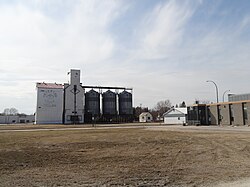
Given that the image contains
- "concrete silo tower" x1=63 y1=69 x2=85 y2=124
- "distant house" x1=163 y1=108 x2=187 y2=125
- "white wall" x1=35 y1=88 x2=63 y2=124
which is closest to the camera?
"distant house" x1=163 y1=108 x2=187 y2=125

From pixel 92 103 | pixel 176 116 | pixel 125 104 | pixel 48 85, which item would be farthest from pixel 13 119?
pixel 176 116

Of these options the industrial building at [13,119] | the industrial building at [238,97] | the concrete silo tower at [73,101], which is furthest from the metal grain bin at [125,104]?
the industrial building at [13,119]

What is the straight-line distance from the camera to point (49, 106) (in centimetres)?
8562

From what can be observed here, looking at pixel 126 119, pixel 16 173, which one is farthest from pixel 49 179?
pixel 126 119

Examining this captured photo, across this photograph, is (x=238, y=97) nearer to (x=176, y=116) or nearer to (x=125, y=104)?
(x=176, y=116)

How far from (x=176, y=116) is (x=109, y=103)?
31.8 m

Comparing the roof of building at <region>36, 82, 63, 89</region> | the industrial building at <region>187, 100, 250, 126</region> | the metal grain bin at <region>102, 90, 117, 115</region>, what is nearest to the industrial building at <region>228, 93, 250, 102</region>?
the industrial building at <region>187, 100, 250, 126</region>

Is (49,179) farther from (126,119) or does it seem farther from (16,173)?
(126,119)

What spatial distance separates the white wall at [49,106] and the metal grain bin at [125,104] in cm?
2610

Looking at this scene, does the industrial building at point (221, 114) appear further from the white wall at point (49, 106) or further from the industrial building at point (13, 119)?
the industrial building at point (13, 119)

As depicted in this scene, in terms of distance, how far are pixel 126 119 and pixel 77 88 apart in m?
24.6

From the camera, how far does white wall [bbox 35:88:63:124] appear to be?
8419 centimetres

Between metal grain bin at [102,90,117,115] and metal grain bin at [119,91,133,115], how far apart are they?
2687 mm

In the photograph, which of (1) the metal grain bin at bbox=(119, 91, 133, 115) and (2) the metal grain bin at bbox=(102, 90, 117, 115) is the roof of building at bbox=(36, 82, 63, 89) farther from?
(1) the metal grain bin at bbox=(119, 91, 133, 115)
